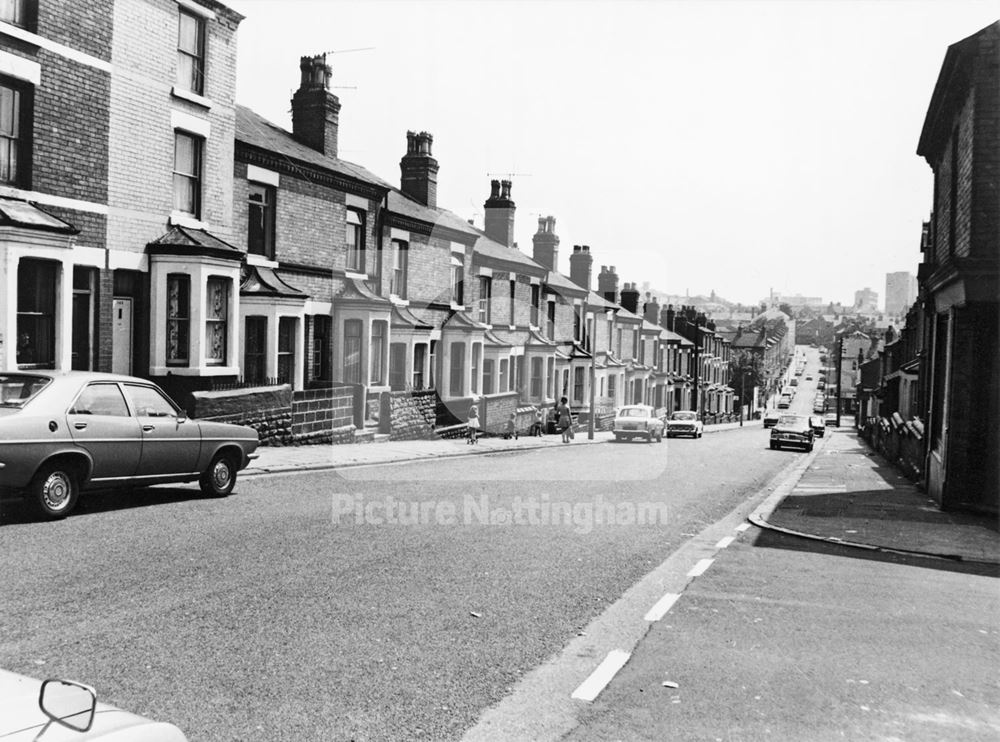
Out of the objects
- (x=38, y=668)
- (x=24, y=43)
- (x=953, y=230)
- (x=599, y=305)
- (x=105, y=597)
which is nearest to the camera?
(x=38, y=668)

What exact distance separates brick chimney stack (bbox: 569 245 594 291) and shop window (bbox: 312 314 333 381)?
29527 millimetres

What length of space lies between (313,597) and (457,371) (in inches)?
1054

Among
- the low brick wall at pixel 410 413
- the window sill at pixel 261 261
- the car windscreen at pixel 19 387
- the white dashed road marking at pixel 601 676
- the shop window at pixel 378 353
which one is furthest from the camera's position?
the low brick wall at pixel 410 413

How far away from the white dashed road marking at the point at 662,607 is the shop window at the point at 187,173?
1588 centimetres

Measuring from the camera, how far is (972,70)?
15609mm

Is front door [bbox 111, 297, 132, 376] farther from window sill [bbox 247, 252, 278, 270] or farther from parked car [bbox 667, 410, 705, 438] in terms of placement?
parked car [bbox 667, 410, 705, 438]

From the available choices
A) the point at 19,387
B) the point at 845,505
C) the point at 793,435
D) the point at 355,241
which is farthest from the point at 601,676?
the point at 793,435

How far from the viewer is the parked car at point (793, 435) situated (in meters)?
37.9

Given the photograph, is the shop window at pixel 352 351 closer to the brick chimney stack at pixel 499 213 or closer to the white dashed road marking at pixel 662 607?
the brick chimney stack at pixel 499 213

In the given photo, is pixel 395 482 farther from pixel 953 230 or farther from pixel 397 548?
pixel 953 230

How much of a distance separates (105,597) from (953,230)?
17146 mm

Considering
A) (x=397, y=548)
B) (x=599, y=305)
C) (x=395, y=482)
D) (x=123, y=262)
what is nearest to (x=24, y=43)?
(x=123, y=262)

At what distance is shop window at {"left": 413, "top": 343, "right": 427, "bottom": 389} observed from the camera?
30750mm

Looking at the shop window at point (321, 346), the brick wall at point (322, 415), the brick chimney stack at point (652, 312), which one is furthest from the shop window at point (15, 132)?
the brick chimney stack at point (652, 312)
